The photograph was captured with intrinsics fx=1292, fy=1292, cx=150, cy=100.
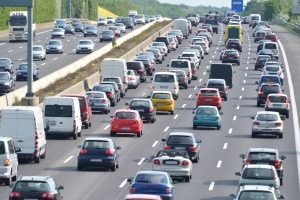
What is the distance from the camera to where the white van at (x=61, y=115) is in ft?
189

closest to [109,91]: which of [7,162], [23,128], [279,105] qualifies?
[279,105]

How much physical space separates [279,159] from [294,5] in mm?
107901

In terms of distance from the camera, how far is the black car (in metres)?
91.8

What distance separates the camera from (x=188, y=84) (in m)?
92.1

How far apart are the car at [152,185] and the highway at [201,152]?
7.49ft

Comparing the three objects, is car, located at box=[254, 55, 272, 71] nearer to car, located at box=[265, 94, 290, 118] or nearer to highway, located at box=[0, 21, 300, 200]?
highway, located at box=[0, 21, 300, 200]

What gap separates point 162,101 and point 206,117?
26.1ft

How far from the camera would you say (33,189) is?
34.8 metres

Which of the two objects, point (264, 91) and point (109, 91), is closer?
point (109, 91)

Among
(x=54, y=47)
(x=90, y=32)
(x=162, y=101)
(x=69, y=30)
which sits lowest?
(x=69, y=30)

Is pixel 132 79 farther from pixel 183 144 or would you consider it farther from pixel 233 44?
pixel 183 144

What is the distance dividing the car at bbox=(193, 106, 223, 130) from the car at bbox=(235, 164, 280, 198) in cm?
2431

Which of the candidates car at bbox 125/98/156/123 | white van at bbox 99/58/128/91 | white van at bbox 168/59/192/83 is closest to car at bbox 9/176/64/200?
car at bbox 125/98/156/123


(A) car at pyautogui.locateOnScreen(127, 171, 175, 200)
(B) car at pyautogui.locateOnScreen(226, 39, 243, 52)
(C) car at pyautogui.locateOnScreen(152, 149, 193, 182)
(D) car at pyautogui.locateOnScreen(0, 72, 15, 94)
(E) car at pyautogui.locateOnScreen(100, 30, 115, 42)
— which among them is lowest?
(E) car at pyautogui.locateOnScreen(100, 30, 115, 42)
